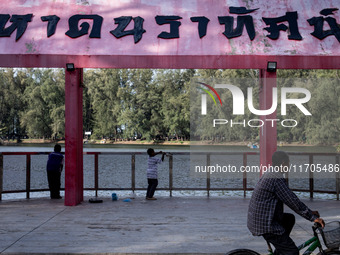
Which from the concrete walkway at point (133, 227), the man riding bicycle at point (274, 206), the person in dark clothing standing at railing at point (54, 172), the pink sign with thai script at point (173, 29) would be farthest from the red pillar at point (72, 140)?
the man riding bicycle at point (274, 206)

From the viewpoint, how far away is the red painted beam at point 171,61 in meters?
11.4

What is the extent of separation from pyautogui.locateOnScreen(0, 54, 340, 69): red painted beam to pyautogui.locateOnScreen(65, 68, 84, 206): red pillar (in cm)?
46

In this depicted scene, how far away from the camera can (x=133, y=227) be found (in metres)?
8.64

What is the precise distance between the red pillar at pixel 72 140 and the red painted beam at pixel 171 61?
1.51ft

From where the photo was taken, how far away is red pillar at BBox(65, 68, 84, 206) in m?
11.4

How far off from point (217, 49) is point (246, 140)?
59.6 meters

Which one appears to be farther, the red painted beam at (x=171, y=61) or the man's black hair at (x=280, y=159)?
the red painted beam at (x=171, y=61)

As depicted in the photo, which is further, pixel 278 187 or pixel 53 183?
pixel 53 183

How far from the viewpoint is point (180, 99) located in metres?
73.0

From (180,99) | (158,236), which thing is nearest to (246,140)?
(180,99)

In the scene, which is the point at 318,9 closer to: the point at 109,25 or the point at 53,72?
the point at 109,25

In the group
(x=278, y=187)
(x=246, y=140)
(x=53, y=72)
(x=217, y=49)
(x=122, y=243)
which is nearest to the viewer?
(x=278, y=187)

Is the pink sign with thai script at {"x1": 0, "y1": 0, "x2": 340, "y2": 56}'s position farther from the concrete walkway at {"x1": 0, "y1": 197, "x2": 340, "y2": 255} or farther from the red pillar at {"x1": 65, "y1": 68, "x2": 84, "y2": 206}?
the concrete walkway at {"x1": 0, "y1": 197, "x2": 340, "y2": 255}

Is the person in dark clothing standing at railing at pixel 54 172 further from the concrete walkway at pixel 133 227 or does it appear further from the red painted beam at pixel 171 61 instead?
the red painted beam at pixel 171 61
